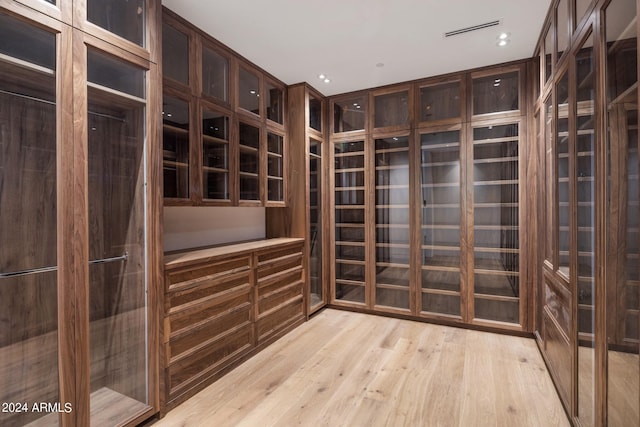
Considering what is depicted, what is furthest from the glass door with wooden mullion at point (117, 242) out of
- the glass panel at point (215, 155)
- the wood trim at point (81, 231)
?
the glass panel at point (215, 155)

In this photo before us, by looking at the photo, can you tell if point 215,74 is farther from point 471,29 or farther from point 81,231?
point 471,29

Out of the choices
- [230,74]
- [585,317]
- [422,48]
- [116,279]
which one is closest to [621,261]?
[585,317]

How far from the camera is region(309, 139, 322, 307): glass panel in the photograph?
410 centimetres

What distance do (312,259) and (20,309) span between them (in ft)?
9.40

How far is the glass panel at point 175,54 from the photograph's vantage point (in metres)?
2.46

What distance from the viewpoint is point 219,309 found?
8.68 feet

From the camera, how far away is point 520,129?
338 centimetres

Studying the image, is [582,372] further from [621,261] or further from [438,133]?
[438,133]

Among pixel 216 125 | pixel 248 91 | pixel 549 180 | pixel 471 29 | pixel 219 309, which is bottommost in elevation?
pixel 219 309

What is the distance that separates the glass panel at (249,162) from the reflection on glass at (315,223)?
33.6 inches

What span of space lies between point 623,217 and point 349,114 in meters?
3.32

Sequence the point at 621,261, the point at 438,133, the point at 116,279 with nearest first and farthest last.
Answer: the point at 621,261, the point at 116,279, the point at 438,133

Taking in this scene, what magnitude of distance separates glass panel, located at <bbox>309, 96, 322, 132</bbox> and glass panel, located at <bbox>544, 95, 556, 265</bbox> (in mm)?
2391

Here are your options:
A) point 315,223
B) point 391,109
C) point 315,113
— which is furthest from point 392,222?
point 315,113
